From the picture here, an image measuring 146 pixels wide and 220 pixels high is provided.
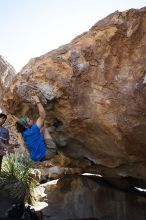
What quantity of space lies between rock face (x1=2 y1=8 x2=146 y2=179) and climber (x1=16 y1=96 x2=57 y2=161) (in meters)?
0.55

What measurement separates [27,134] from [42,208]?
197 inches

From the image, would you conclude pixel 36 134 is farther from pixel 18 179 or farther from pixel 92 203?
pixel 18 179

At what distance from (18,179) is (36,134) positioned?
5.61m

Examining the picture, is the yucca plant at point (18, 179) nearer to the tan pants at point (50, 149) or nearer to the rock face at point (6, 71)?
the tan pants at point (50, 149)

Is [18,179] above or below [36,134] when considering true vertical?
below

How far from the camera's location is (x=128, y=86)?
7.73 meters

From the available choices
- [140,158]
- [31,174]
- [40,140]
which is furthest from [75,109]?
[31,174]

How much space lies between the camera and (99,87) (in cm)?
808

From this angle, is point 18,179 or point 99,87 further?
point 18,179

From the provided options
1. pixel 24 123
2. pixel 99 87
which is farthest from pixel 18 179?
pixel 99 87

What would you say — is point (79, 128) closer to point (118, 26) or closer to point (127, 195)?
point (118, 26)

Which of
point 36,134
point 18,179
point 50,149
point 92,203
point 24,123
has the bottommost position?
point 92,203

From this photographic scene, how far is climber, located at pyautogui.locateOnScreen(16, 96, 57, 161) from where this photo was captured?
7.66 metres

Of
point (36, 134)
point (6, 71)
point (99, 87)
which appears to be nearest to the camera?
point (36, 134)
